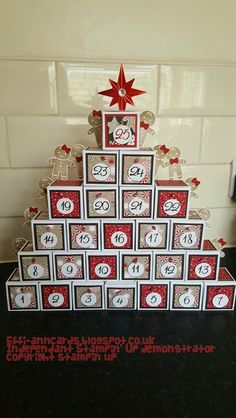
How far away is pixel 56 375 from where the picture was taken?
0.51m

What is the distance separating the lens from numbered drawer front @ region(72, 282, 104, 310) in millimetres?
673

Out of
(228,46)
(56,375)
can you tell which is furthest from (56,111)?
(56,375)

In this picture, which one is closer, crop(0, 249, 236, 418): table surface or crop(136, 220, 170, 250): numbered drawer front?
crop(0, 249, 236, 418): table surface

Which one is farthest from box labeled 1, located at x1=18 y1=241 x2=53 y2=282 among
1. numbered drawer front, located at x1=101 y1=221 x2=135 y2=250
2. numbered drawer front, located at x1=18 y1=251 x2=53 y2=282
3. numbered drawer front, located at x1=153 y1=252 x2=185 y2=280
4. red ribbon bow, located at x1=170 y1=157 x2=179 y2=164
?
red ribbon bow, located at x1=170 y1=157 x2=179 y2=164

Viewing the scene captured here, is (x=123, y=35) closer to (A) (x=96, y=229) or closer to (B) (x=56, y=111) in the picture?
(B) (x=56, y=111)

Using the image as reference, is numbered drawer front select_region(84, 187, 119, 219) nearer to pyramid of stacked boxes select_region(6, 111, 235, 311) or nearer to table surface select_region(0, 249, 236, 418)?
pyramid of stacked boxes select_region(6, 111, 235, 311)

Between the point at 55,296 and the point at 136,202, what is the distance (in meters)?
0.28

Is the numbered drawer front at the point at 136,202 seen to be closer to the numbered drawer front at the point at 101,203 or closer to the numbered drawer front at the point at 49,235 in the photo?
the numbered drawer front at the point at 101,203

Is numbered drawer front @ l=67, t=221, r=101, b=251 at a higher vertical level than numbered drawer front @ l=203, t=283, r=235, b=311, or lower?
higher

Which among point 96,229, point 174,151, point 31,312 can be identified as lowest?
point 31,312

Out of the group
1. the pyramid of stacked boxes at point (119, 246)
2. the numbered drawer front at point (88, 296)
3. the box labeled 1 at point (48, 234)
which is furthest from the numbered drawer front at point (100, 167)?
the numbered drawer front at point (88, 296)

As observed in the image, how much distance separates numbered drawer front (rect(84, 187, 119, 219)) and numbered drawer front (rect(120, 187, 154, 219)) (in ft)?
0.05

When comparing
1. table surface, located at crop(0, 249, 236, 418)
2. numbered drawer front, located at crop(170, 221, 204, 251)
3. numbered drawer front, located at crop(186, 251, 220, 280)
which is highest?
numbered drawer front, located at crop(170, 221, 204, 251)

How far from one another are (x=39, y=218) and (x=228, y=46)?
663 millimetres
